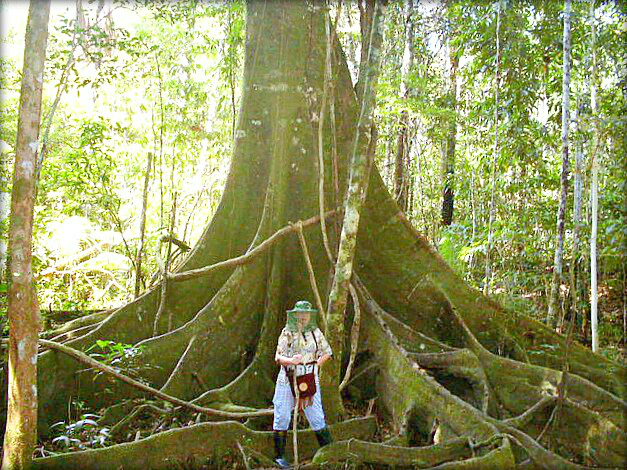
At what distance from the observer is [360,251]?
6.19 meters

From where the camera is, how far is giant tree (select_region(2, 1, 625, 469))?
4336 mm

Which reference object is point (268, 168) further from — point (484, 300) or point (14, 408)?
point (14, 408)

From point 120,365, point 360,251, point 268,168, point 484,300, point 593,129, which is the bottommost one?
point 120,365

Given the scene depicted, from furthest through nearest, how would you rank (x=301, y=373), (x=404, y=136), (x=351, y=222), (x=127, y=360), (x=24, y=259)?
(x=404, y=136)
(x=127, y=360)
(x=351, y=222)
(x=301, y=373)
(x=24, y=259)

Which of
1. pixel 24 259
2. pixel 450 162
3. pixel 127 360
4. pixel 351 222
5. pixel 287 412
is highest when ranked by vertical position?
pixel 450 162

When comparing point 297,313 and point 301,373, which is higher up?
point 297,313

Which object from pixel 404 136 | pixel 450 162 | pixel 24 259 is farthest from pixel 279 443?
pixel 450 162

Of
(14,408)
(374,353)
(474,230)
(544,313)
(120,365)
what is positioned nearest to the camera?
(14,408)

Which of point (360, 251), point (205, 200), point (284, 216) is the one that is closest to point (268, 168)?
point (284, 216)

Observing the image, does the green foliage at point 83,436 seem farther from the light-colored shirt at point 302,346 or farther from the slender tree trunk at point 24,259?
the light-colored shirt at point 302,346

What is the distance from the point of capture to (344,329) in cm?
580

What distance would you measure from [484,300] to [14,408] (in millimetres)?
4451

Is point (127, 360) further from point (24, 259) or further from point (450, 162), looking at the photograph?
point (450, 162)

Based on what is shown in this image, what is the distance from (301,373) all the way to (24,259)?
6.84 feet
